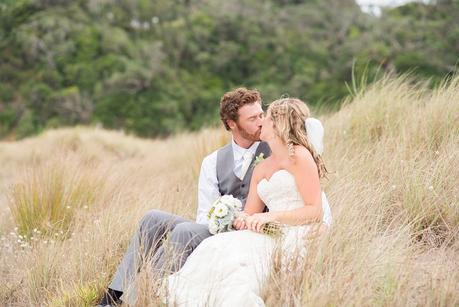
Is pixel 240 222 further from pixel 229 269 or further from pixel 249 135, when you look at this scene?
pixel 249 135

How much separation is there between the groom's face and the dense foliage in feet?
73.0

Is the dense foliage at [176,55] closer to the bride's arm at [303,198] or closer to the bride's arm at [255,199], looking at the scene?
the bride's arm at [255,199]

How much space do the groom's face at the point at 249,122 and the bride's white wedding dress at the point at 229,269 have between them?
1.07 meters

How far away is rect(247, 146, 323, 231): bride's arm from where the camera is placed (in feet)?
12.5

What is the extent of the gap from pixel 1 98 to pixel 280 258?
28.7m

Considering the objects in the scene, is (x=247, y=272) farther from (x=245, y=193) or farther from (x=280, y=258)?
(x=245, y=193)

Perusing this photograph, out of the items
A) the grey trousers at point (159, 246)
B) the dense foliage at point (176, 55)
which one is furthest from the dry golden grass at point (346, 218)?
the dense foliage at point (176, 55)

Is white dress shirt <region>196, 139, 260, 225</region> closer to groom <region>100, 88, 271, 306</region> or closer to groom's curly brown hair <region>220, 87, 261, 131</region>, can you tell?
groom <region>100, 88, 271, 306</region>

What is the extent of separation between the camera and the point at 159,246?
14.0 ft

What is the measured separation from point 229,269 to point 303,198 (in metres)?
0.72

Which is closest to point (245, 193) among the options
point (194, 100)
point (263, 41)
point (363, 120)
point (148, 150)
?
point (363, 120)

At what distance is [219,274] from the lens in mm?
3506

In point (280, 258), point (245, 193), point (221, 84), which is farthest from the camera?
point (221, 84)

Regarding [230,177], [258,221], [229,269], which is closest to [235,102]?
[230,177]
